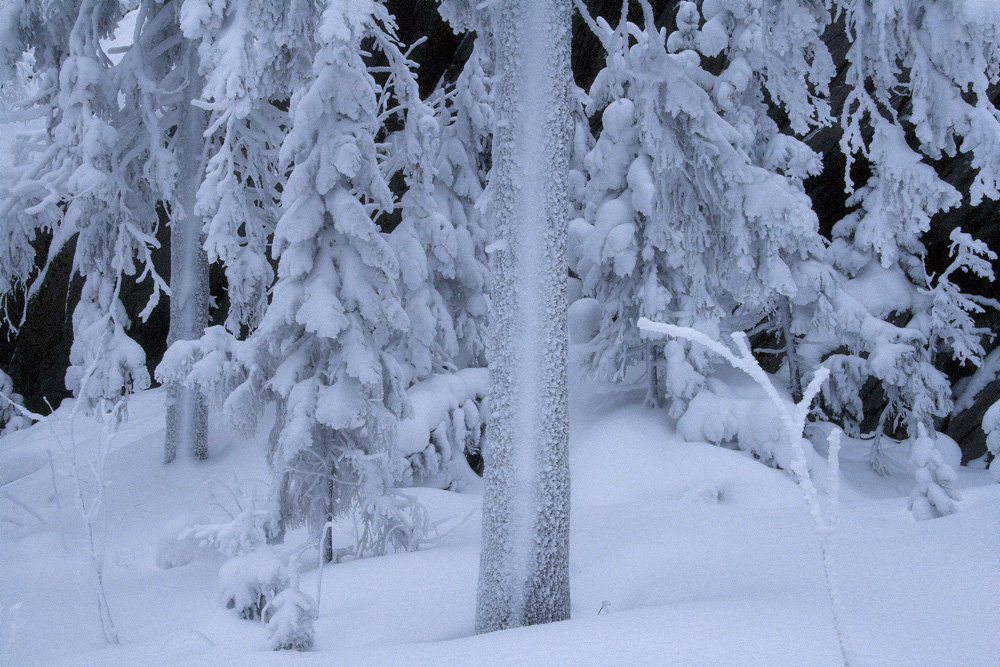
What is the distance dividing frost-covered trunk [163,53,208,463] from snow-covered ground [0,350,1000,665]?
2.62ft

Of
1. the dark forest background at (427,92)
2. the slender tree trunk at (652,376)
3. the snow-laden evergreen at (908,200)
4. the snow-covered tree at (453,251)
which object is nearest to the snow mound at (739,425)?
the slender tree trunk at (652,376)

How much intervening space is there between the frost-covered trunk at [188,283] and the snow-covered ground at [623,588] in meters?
0.80

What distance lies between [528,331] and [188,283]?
9037 millimetres

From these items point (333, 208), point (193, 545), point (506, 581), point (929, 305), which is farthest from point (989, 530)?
point (929, 305)

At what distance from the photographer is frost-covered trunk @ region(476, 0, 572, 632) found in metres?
5.01

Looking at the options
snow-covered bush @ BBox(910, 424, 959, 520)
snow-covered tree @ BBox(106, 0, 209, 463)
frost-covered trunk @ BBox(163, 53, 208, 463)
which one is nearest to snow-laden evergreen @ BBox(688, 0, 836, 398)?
snow-covered bush @ BBox(910, 424, 959, 520)

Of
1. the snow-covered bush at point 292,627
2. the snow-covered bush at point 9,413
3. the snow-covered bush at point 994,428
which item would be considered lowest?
the snow-covered bush at point 9,413

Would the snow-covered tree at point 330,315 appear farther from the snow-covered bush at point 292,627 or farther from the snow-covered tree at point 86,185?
the snow-covered tree at point 86,185

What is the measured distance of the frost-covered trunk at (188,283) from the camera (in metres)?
12.1

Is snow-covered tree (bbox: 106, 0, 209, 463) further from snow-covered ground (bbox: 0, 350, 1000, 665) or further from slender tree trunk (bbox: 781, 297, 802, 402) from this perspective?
slender tree trunk (bbox: 781, 297, 802, 402)

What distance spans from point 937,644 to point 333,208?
6426 mm

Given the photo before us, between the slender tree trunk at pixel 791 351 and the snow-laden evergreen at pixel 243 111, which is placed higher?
the snow-laden evergreen at pixel 243 111

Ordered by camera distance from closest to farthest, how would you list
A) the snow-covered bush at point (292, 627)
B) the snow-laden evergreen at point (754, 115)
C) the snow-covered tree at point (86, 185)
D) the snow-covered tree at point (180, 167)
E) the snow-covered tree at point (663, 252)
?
1. the snow-covered bush at point (292, 627)
2. the snow-covered tree at point (86, 185)
3. the snow-covered tree at point (663, 252)
4. the snow-covered tree at point (180, 167)
5. the snow-laden evergreen at point (754, 115)

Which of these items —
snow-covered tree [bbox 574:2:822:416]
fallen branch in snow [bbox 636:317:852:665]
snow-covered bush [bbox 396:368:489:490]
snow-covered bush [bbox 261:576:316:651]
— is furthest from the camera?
snow-covered bush [bbox 396:368:489:490]
